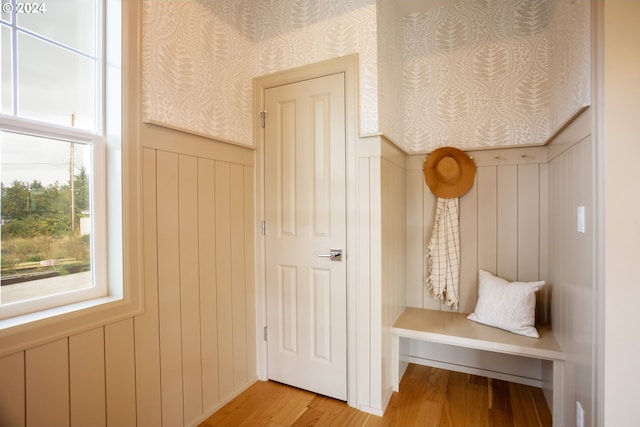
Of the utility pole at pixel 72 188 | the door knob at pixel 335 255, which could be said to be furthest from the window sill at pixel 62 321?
the door knob at pixel 335 255

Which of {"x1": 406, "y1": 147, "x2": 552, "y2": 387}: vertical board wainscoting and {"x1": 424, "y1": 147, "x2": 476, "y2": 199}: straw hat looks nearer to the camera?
{"x1": 406, "y1": 147, "x2": 552, "y2": 387}: vertical board wainscoting

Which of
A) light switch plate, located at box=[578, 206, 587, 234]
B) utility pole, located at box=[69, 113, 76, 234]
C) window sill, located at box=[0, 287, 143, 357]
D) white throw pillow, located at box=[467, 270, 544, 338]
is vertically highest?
utility pole, located at box=[69, 113, 76, 234]

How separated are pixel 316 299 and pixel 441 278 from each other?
0.97 meters

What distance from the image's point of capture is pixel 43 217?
1326 millimetres

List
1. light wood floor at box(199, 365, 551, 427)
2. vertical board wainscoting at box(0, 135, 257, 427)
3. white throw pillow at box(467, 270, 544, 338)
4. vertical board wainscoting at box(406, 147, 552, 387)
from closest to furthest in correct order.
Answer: vertical board wainscoting at box(0, 135, 257, 427) < light wood floor at box(199, 365, 551, 427) < white throw pillow at box(467, 270, 544, 338) < vertical board wainscoting at box(406, 147, 552, 387)

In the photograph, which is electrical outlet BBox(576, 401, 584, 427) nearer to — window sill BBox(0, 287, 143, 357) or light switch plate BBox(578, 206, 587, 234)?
light switch plate BBox(578, 206, 587, 234)

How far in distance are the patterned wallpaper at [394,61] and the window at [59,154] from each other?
0.74 ft

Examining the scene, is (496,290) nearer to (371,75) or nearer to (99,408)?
(371,75)

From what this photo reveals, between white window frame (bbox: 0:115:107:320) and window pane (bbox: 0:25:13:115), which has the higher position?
window pane (bbox: 0:25:13:115)

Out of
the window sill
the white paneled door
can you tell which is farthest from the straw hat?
the window sill

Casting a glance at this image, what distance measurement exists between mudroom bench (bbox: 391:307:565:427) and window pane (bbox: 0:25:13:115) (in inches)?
88.4

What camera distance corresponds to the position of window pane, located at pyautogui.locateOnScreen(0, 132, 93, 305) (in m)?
1.23

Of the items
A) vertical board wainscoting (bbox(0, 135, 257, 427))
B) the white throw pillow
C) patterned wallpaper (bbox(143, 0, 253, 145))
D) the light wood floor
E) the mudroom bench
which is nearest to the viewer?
vertical board wainscoting (bbox(0, 135, 257, 427))

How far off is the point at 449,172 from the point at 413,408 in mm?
1600
